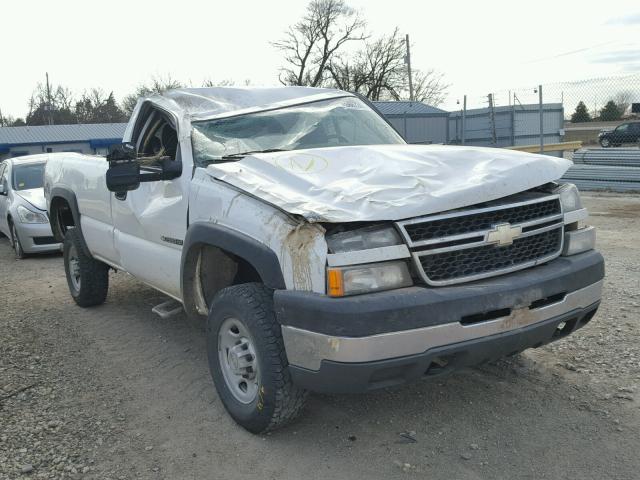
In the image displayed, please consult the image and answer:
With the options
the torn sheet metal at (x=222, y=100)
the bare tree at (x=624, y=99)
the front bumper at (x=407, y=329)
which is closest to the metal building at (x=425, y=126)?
the bare tree at (x=624, y=99)

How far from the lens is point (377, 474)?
10.2 ft

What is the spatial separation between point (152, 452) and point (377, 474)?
4.03ft

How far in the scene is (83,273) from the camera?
625cm

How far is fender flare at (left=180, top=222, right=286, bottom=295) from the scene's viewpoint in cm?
308

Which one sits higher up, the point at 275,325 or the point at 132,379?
the point at 275,325

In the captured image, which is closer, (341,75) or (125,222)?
(125,222)

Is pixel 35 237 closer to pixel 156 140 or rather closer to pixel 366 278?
pixel 156 140

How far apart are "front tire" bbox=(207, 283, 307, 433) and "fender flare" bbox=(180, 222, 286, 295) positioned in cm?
20

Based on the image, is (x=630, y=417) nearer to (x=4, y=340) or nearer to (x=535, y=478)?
(x=535, y=478)

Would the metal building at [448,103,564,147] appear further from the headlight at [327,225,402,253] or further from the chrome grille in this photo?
the headlight at [327,225,402,253]

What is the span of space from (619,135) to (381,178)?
33053mm

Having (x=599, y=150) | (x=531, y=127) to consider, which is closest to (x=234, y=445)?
(x=599, y=150)

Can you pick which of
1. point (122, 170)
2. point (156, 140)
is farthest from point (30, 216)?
point (122, 170)

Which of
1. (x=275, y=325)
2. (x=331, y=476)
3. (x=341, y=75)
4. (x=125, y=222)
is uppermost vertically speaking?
(x=341, y=75)
